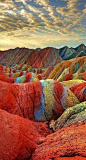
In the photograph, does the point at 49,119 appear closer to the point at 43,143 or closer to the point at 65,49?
the point at 43,143

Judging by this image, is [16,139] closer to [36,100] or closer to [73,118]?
[73,118]

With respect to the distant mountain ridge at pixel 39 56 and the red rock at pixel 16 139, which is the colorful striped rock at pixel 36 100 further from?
the distant mountain ridge at pixel 39 56

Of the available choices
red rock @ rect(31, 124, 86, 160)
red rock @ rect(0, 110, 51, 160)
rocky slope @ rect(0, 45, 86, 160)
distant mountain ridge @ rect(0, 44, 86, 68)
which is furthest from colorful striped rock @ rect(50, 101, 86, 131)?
distant mountain ridge @ rect(0, 44, 86, 68)

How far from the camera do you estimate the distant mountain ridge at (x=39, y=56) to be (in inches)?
3974

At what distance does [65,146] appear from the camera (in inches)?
157

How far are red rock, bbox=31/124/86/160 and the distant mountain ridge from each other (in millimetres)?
93731

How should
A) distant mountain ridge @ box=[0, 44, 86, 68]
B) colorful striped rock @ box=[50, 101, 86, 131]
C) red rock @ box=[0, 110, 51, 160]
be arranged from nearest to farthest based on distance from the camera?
red rock @ box=[0, 110, 51, 160]
colorful striped rock @ box=[50, 101, 86, 131]
distant mountain ridge @ box=[0, 44, 86, 68]

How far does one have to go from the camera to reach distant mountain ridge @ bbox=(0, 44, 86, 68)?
101 meters

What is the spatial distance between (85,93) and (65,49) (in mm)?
105666

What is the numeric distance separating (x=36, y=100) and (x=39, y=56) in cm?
9865

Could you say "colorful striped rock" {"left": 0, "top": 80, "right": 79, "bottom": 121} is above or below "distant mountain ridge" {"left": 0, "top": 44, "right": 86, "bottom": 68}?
below

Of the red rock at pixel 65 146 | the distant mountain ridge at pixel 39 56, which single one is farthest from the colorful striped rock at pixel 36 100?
the distant mountain ridge at pixel 39 56

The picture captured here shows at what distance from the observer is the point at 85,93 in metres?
9.86

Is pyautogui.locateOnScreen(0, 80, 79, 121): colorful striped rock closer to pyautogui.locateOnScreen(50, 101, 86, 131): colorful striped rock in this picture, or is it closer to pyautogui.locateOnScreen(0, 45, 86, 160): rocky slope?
pyautogui.locateOnScreen(0, 45, 86, 160): rocky slope
